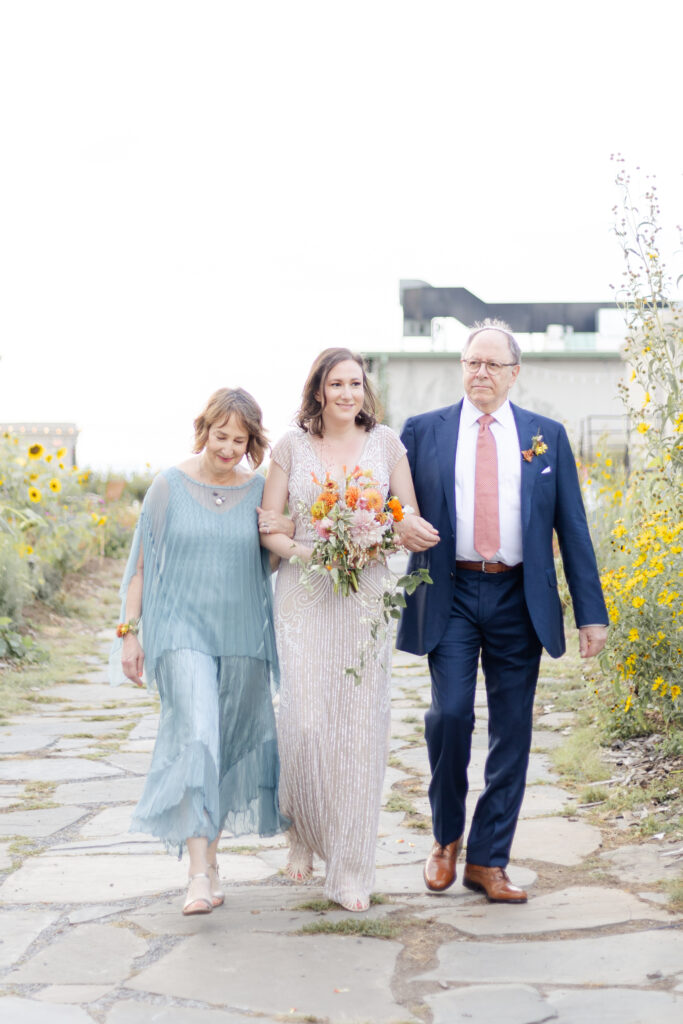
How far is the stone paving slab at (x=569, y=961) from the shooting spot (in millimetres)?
3271

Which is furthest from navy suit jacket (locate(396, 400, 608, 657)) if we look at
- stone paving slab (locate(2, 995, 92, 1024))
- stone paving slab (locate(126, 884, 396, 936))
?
stone paving slab (locate(2, 995, 92, 1024))

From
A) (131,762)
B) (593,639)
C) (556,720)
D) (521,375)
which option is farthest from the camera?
(521,375)

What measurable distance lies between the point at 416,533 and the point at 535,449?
0.55 m

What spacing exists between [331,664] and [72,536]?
870cm

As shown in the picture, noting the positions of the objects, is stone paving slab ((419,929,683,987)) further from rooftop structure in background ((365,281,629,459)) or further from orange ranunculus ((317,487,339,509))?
rooftop structure in background ((365,281,629,459))

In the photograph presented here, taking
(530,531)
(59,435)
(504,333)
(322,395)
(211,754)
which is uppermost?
(504,333)

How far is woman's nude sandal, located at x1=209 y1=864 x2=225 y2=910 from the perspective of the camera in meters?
3.95

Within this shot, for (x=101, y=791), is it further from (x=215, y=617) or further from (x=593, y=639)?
(x=593, y=639)

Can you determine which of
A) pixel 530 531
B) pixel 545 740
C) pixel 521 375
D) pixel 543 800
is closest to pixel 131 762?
pixel 543 800

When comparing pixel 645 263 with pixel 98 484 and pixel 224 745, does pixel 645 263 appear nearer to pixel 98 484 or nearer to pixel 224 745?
pixel 224 745

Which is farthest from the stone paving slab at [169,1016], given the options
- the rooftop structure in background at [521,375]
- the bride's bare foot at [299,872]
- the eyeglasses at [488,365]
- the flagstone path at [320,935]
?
the rooftop structure in background at [521,375]

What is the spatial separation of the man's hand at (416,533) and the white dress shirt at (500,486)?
0.59ft

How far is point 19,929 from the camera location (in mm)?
3705

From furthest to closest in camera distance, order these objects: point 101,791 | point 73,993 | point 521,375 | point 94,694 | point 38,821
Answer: point 521,375 < point 94,694 < point 101,791 < point 38,821 < point 73,993
